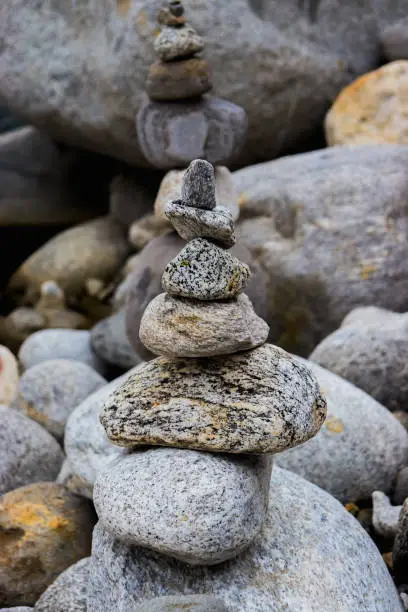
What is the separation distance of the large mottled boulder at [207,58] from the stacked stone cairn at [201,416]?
535cm

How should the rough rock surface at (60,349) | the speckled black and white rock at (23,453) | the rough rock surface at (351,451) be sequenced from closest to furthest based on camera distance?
the rough rock surface at (351,451)
the speckled black and white rock at (23,453)
the rough rock surface at (60,349)

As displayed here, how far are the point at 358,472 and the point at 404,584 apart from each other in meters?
0.67

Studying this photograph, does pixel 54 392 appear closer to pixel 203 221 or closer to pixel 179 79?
pixel 179 79

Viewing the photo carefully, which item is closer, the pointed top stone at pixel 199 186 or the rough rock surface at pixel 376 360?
the pointed top stone at pixel 199 186

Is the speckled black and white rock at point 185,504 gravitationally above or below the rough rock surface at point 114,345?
above

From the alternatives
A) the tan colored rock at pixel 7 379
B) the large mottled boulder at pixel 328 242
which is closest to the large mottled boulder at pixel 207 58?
the large mottled boulder at pixel 328 242

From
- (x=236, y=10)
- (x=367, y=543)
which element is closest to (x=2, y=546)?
(x=367, y=543)

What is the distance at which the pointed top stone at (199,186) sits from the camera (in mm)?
2352

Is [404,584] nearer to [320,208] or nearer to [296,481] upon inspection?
[296,481]

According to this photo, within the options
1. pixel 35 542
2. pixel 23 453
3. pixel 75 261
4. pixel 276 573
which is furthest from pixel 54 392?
pixel 75 261

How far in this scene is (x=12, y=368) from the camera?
5648 mm

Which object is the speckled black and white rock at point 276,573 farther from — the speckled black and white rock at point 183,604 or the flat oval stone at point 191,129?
the flat oval stone at point 191,129

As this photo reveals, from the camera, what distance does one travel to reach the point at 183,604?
6.93 ft

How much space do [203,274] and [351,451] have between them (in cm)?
158
